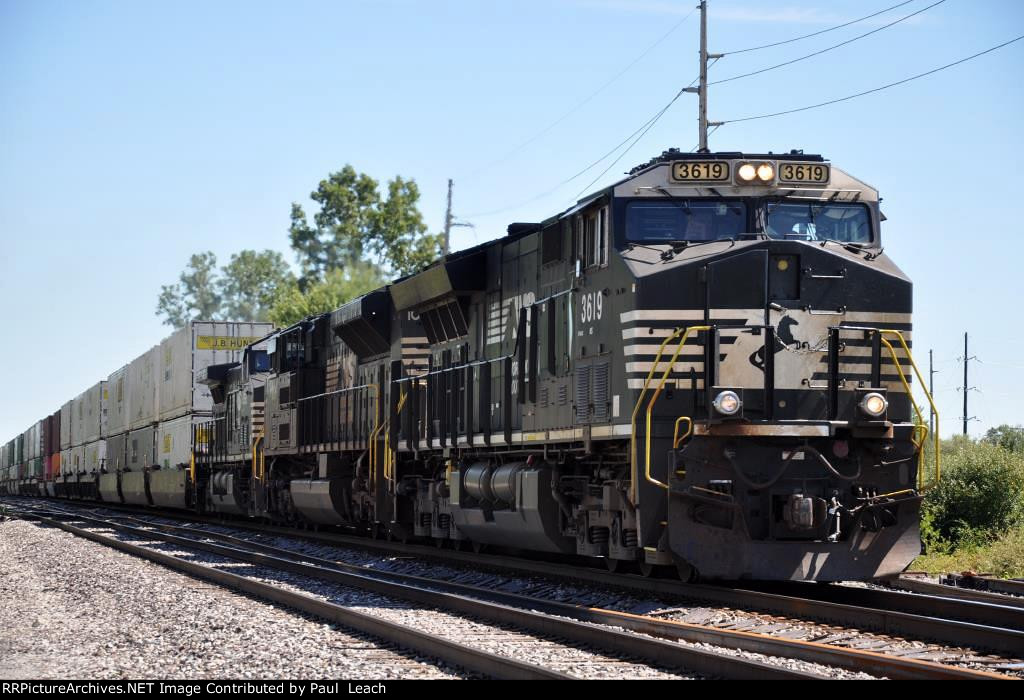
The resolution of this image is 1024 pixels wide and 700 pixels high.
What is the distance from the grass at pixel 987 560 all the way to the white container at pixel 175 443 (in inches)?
805

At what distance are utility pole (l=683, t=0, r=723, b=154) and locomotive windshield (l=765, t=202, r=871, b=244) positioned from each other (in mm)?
10710

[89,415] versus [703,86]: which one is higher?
[703,86]

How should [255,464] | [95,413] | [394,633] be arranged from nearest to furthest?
1. [394,633]
2. [255,464]
3. [95,413]

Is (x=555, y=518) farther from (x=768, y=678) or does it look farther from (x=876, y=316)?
(x=768, y=678)

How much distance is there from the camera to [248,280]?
4439 inches

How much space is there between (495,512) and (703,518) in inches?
169

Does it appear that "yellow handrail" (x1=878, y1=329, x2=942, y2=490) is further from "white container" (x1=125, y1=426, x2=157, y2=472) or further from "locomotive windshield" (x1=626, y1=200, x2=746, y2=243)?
"white container" (x1=125, y1=426, x2=157, y2=472)

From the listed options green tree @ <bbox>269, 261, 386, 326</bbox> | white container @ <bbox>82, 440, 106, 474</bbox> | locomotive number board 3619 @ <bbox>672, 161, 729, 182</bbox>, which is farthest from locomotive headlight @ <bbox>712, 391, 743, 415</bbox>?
green tree @ <bbox>269, 261, 386, 326</bbox>

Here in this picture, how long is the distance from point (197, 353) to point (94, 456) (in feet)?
50.6

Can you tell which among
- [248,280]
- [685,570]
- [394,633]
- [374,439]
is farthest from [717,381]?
[248,280]

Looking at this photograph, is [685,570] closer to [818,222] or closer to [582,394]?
[582,394]

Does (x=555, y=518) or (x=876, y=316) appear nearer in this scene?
(x=876, y=316)

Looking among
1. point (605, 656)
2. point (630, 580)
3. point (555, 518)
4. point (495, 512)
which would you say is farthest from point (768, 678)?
point (495, 512)

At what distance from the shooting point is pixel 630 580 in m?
11.5
